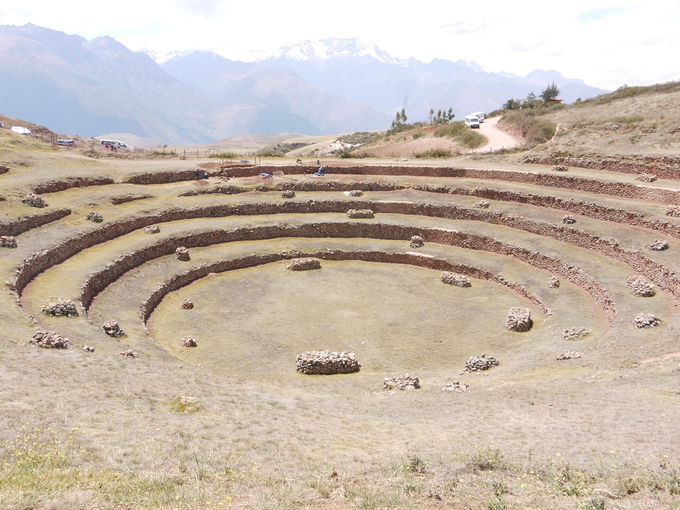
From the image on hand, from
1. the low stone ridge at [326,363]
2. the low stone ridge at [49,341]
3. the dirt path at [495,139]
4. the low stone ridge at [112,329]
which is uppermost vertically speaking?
the dirt path at [495,139]

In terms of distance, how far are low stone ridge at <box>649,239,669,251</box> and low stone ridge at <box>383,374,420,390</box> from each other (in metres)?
25.6

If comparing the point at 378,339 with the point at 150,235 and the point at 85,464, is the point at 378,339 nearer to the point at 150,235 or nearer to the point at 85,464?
the point at 85,464

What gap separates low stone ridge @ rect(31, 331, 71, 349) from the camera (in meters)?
21.6

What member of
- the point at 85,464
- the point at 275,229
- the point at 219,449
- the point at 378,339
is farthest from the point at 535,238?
the point at 85,464

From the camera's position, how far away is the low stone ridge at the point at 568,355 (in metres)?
24.6

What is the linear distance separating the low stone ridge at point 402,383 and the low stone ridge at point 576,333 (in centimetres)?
1085

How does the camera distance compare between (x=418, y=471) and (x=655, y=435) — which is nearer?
(x=418, y=471)

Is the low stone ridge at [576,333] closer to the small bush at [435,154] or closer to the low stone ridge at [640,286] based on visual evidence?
the low stone ridge at [640,286]

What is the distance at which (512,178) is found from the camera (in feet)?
193

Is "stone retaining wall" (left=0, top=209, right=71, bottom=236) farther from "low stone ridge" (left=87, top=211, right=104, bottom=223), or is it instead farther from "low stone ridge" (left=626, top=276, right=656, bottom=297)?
"low stone ridge" (left=626, top=276, right=656, bottom=297)

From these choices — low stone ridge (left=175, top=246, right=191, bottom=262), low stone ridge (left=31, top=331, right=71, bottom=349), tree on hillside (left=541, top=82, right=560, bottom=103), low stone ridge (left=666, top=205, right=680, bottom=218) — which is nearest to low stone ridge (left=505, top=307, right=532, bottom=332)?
low stone ridge (left=666, top=205, right=680, bottom=218)

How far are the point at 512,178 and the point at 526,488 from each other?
5202 centimetres

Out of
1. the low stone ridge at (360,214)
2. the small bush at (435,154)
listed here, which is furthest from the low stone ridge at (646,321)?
the small bush at (435,154)

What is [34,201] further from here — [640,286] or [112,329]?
[640,286]
